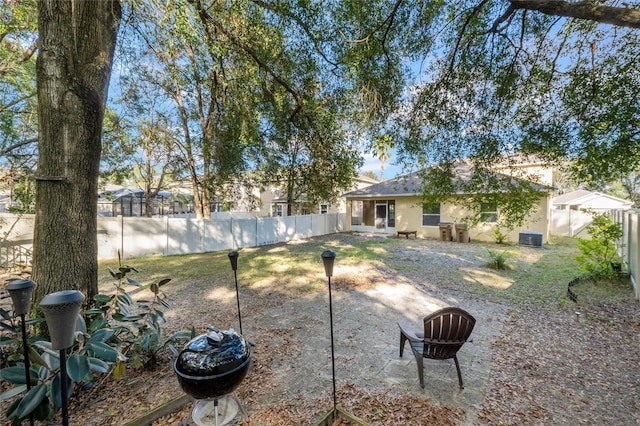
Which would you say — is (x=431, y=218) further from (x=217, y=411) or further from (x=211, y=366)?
(x=211, y=366)

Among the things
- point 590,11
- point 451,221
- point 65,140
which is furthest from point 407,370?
point 451,221

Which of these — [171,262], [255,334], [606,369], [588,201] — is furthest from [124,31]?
[588,201]

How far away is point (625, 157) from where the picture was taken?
146 inches

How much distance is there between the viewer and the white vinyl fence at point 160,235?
831 centimetres

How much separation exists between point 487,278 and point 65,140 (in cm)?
867

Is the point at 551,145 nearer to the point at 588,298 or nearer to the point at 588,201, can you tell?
the point at 588,298

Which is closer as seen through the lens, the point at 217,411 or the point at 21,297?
the point at 21,297

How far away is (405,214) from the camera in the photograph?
16641 mm

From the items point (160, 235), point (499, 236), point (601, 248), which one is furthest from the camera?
point (499, 236)

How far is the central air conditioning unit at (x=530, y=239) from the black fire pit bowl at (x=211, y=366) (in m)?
14.1

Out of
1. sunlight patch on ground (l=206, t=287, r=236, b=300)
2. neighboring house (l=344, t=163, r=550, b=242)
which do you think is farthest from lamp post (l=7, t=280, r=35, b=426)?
neighboring house (l=344, t=163, r=550, b=242)

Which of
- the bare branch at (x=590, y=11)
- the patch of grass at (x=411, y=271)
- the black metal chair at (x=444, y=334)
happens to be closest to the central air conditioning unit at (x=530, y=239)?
the patch of grass at (x=411, y=271)

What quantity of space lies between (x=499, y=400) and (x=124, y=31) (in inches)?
291

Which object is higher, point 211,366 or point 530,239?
point 211,366
